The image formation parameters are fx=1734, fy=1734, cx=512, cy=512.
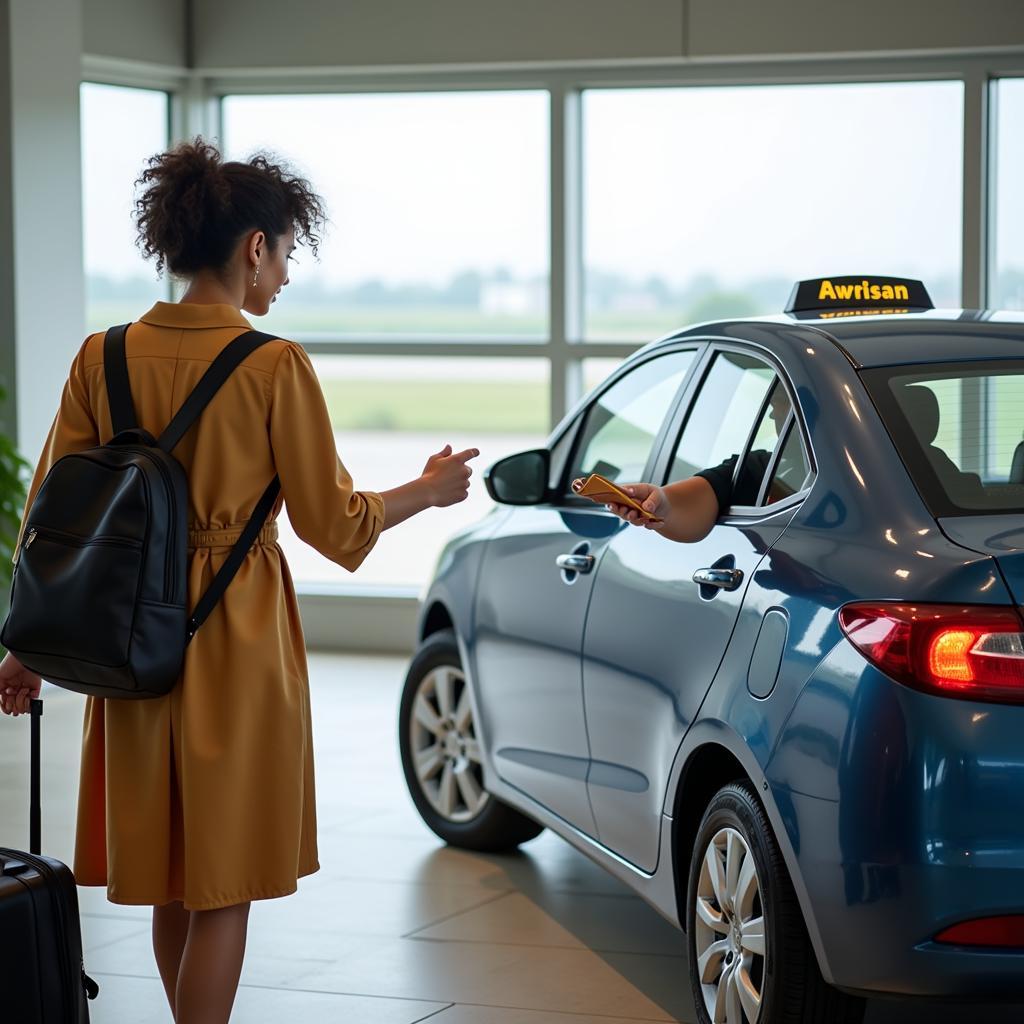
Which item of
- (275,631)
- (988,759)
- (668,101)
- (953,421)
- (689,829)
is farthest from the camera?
(668,101)

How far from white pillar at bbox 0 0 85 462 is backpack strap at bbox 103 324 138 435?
553 centimetres

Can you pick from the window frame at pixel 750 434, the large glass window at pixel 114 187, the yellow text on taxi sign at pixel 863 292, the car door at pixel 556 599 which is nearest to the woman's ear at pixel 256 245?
the window frame at pixel 750 434

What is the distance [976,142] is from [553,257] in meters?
2.20

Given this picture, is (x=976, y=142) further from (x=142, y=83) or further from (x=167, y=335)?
(x=167, y=335)

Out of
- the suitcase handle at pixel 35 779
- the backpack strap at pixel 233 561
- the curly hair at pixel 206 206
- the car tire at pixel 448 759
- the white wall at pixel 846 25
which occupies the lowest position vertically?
the car tire at pixel 448 759

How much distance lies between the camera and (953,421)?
307cm

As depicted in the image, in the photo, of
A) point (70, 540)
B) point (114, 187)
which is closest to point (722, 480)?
point (70, 540)

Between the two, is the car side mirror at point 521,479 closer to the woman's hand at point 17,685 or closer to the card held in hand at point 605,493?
the card held in hand at point 605,493

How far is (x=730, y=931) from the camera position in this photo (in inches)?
125

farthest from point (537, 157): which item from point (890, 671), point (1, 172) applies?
point (890, 671)

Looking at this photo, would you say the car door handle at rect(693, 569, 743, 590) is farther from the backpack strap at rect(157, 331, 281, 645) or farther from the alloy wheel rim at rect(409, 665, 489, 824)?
the alloy wheel rim at rect(409, 665, 489, 824)

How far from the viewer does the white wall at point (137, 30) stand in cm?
882

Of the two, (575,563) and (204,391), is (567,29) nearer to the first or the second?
(575,563)

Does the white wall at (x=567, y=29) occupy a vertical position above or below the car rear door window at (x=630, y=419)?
above
